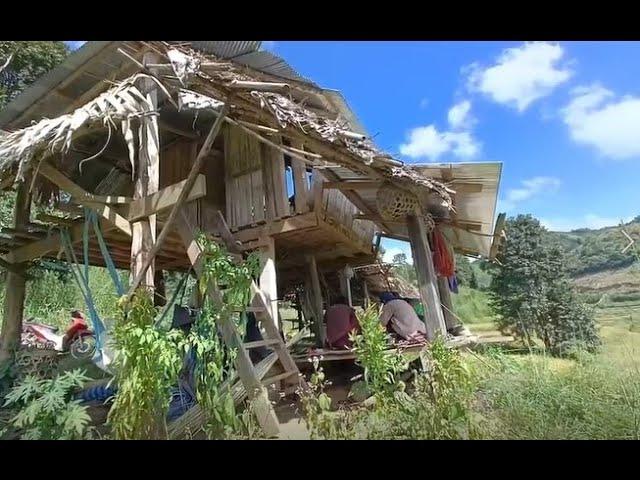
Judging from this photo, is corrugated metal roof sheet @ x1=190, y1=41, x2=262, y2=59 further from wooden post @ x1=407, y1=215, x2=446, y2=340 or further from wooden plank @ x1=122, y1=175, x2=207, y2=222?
wooden post @ x1=407, y1=215, x2=446, y2=340

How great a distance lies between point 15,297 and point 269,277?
3.44m

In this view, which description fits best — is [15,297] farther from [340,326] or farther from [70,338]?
[340,326]

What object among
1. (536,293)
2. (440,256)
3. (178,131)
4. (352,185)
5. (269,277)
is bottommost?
(536,293)

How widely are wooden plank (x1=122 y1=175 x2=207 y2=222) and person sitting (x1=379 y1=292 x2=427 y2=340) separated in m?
3.67

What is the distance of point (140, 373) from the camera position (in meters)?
2.62

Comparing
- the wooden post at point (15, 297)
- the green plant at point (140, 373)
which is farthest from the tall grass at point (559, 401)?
the wooden post at point (15, 297)

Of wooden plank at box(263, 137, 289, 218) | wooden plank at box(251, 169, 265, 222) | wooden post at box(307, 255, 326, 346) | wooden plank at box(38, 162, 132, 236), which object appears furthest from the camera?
wooden post at box(307, 255, 326, 346)

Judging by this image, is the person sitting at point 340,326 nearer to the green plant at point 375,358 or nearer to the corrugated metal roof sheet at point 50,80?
the green plant at point 375,358

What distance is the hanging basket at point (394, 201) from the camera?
4.77 metres

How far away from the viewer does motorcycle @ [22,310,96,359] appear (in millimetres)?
4605

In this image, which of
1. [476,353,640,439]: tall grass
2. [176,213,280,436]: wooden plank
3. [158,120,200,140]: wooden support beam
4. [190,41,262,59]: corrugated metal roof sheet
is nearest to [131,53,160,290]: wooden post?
[176,213,280,436]: wooden plank

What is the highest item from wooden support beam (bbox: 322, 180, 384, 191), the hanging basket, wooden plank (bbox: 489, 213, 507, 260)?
wooden support beam (bbox: 322, 180, 384, 191)

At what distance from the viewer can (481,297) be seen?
14.9 m

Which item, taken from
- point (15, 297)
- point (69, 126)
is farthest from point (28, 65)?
point (69, 126)
